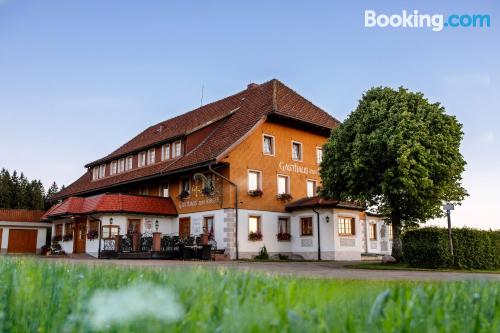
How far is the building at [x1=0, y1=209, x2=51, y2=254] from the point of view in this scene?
4391cm

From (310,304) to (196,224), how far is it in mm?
28522

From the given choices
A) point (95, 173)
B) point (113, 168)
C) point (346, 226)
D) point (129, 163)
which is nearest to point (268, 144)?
point (346, 226)

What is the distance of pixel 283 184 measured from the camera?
31547mm

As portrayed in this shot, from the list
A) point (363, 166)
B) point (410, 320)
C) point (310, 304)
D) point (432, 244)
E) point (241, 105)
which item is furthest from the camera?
point (241, 105)

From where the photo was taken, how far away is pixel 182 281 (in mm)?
2953

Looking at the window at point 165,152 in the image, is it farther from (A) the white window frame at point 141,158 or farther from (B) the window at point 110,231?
(B) the window at point 110,231

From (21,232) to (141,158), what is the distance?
16.3 metres

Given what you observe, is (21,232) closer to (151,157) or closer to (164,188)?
(151,157)

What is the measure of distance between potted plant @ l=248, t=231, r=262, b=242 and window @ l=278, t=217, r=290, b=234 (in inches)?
76.6

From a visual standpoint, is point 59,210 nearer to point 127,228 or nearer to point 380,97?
point 127,228

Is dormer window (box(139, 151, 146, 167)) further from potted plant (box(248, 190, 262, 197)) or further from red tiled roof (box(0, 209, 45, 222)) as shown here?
red tiled roof (box(0, 209, 45, 222))

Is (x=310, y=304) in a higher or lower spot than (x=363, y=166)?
lower

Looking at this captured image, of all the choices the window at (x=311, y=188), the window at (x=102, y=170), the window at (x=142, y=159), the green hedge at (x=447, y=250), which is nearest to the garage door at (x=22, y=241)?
the window at (x=102, y=170)

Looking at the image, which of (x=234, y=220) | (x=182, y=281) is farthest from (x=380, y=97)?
(x=182, y=281)
